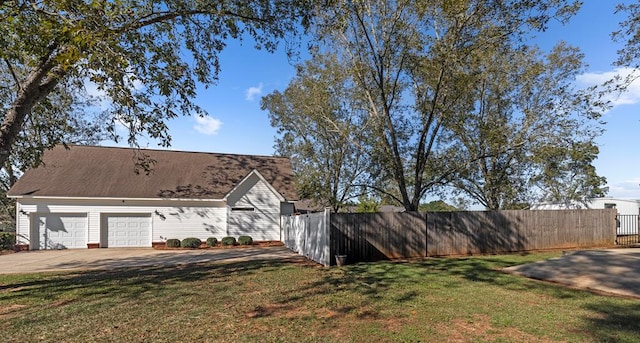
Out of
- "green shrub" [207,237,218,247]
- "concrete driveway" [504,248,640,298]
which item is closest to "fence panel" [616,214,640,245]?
"concrete driveway" [504,248,640,298]

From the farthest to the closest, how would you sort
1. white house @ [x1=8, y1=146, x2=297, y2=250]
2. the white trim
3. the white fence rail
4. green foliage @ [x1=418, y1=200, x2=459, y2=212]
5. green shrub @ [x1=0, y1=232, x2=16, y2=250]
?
green foliage @ [x1=418, y1=200, x2=459, y2=212]
the white trim
white house @ [x1=8, y1=146, x2=297, y2=250]
green shrub @ [x1=0, y1=232, x2=16, y2=250]
the white fence rail

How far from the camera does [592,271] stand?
1066 centimetres

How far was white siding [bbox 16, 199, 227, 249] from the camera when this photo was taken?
20.5 metres

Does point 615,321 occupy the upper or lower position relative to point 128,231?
upper

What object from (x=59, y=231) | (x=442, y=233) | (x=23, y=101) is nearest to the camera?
(x=23, y=101)

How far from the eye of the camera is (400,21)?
15.8m

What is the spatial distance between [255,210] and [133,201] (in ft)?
23.2

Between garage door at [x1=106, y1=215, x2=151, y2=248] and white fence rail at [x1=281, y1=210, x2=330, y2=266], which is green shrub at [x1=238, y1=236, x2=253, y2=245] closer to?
white fence rail at [x1=281, y1=210, x2=330, y2=266]

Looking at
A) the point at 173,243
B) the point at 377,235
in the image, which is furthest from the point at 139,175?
the point at 377,235

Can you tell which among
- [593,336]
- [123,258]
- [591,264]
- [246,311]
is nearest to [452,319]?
[593,336]

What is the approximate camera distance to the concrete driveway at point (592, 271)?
29.5ft

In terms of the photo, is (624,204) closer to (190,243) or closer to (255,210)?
(255,210)

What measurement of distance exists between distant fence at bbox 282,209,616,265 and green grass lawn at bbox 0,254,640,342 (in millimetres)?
2823

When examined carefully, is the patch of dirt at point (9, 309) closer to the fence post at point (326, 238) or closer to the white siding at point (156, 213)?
the fence post at point (326, 238)
